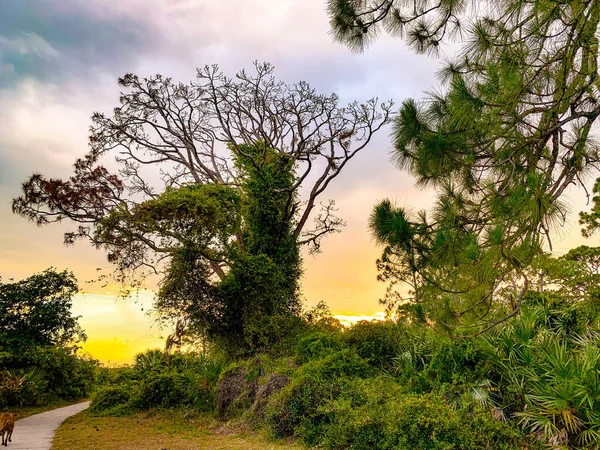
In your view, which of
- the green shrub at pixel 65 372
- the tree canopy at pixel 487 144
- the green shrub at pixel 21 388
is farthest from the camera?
the green shrub at pixel 65 372

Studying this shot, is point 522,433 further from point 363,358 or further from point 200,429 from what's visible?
point 200,429

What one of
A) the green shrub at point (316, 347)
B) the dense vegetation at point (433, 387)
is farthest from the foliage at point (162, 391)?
the green shrub at point (316, 347)

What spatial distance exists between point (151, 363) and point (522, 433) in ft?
32.1

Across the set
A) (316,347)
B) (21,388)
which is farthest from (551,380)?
(21,388)

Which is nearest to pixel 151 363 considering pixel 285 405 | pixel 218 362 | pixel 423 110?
pixel 218 362

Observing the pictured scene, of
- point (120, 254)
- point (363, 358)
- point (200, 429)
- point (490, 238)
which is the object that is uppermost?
point (120, 254)

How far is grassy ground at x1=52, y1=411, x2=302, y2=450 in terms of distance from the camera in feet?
24.6

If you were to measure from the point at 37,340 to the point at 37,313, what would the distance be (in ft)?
2.36

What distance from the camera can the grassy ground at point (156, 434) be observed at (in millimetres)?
7496

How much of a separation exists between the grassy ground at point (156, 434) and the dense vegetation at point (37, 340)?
1811 millimetres

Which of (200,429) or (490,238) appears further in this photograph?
(200,429)

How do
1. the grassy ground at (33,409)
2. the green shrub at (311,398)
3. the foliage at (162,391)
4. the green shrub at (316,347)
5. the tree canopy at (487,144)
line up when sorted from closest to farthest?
the tree canopy at (487,144) < the green shrub at (311,398) < the green shrub at (316,347) < the grassy ground at (33,409) < the foliage at (162,391)

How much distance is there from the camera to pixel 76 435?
27.2 ft

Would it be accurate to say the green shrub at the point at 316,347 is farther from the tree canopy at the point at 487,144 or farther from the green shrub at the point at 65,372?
the green shrub at the point at 65,372
